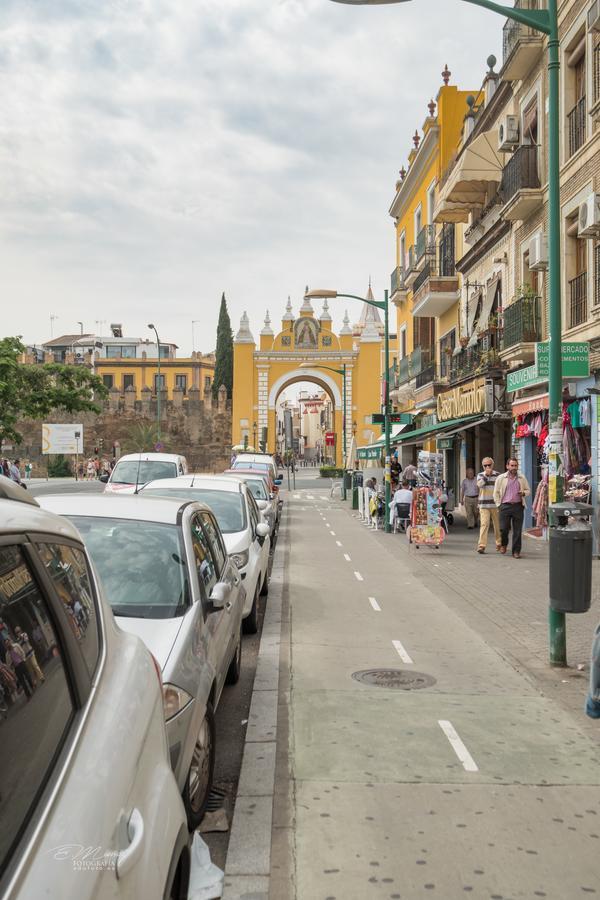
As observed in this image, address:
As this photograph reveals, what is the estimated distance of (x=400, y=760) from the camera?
547 centimetres

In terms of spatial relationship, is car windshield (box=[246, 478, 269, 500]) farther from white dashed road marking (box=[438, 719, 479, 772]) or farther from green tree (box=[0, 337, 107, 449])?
white dashed road marking (box=[438, 719, 479, 772])

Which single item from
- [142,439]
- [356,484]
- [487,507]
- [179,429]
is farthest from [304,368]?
[487,507]

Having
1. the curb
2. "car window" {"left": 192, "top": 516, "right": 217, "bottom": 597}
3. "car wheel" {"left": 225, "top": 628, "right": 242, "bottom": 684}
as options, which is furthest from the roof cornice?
"car window" {"left": 192, "top": 516, "right": 217, "bottom": 597}

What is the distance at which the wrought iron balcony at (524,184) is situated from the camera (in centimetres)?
1938

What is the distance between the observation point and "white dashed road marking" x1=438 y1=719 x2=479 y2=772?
17.7 feet

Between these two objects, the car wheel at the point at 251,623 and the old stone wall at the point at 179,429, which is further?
the old stone wall at the point at 179,429

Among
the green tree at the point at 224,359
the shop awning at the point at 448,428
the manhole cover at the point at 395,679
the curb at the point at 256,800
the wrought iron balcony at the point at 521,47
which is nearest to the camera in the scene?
the curb at the point at 256,800

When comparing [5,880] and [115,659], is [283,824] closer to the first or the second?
[115,659]

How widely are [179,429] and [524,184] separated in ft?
194

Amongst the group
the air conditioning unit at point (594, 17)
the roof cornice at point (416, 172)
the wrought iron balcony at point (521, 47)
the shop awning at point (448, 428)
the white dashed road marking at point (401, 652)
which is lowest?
the white dashed road marking at point (401, 652)

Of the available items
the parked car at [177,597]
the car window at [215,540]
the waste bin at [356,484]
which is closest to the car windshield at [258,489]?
the car window at [215,540]

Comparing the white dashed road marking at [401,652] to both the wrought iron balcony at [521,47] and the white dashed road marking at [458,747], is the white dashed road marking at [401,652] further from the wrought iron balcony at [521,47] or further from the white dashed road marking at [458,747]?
the wrought iron balcony at [521,47]

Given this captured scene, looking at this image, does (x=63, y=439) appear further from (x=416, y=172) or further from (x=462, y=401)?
(x=462, y=401)

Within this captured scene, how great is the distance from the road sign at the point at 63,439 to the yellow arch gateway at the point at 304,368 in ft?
40.1
